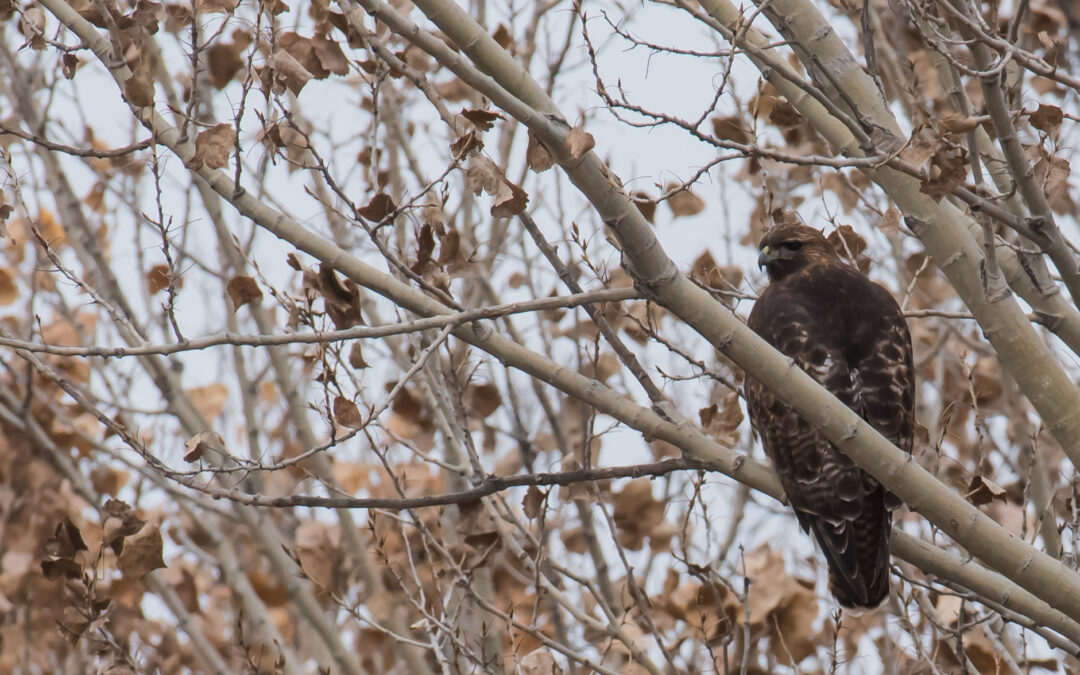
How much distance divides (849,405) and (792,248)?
1110 mm

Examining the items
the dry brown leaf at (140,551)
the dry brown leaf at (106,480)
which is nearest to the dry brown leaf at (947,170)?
the dry brown leaf at (140,551)

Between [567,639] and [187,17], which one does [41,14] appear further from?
[567,639]

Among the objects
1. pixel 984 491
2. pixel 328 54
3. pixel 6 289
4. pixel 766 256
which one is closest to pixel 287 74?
pixel 328 54

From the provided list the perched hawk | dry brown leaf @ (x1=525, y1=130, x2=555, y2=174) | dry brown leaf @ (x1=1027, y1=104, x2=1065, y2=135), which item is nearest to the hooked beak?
the perched hawk

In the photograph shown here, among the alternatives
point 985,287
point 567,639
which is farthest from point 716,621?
point 985,287

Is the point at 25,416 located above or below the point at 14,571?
above

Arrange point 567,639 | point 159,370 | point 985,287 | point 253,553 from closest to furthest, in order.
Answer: point 985,287
point 567,639
point 159,370
point 253,553

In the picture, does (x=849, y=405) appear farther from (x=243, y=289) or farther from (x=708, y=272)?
(x=243, y=289)

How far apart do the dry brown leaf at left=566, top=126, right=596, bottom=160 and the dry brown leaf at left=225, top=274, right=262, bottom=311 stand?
4.25 ft

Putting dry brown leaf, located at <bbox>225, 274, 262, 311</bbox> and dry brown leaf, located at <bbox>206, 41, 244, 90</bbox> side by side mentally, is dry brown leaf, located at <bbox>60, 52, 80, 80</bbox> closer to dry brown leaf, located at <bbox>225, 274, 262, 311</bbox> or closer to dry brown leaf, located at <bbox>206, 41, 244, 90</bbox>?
dry brown leaf, located at <bbox>225, 274, 262, 311</bbox>

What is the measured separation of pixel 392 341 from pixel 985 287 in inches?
105

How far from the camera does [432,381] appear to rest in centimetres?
433

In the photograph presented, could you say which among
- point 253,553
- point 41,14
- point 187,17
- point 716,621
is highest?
point 253,553

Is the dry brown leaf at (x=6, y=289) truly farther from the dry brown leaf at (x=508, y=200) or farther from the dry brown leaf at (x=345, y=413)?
the dry brown leaf at (x=508, y=200)
